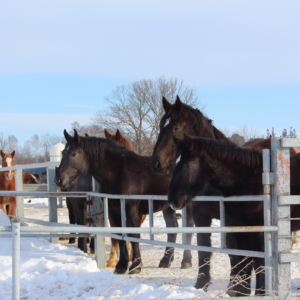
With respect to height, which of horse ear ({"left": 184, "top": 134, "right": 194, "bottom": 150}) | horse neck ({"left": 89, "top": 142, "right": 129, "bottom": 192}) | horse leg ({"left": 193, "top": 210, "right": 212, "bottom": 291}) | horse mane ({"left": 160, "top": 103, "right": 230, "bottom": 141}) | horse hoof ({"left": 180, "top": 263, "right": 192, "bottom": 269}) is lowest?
horse hoof ({"left": 180, "top": 263, "right": 192, "bottom": 269})

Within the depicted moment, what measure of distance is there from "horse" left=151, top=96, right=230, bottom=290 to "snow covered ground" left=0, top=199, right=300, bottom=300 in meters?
0.42

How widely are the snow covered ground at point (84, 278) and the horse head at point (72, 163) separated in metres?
1.20

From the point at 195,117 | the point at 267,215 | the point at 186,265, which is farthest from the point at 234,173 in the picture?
the point at 186,265

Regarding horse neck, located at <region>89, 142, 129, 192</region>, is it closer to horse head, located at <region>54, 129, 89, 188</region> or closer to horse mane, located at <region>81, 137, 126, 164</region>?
horse mane, located at <region>81, 137, 126, 164</region>

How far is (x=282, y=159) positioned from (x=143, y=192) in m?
3.34

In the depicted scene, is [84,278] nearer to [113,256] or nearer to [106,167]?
[113,256]

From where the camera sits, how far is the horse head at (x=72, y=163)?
579cm

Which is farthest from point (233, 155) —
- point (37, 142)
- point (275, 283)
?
point (37, 142)

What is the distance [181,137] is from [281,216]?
2098 millimetres

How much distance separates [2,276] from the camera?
4.77 m

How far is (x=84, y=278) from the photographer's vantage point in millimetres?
4820

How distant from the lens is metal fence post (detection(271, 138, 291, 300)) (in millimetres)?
2912

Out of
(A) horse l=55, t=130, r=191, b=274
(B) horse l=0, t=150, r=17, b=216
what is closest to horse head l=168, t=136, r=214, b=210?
(A) horse l=55, t=130, r=191, b=274

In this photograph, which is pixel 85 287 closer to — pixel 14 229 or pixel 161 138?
pixel 161 138
